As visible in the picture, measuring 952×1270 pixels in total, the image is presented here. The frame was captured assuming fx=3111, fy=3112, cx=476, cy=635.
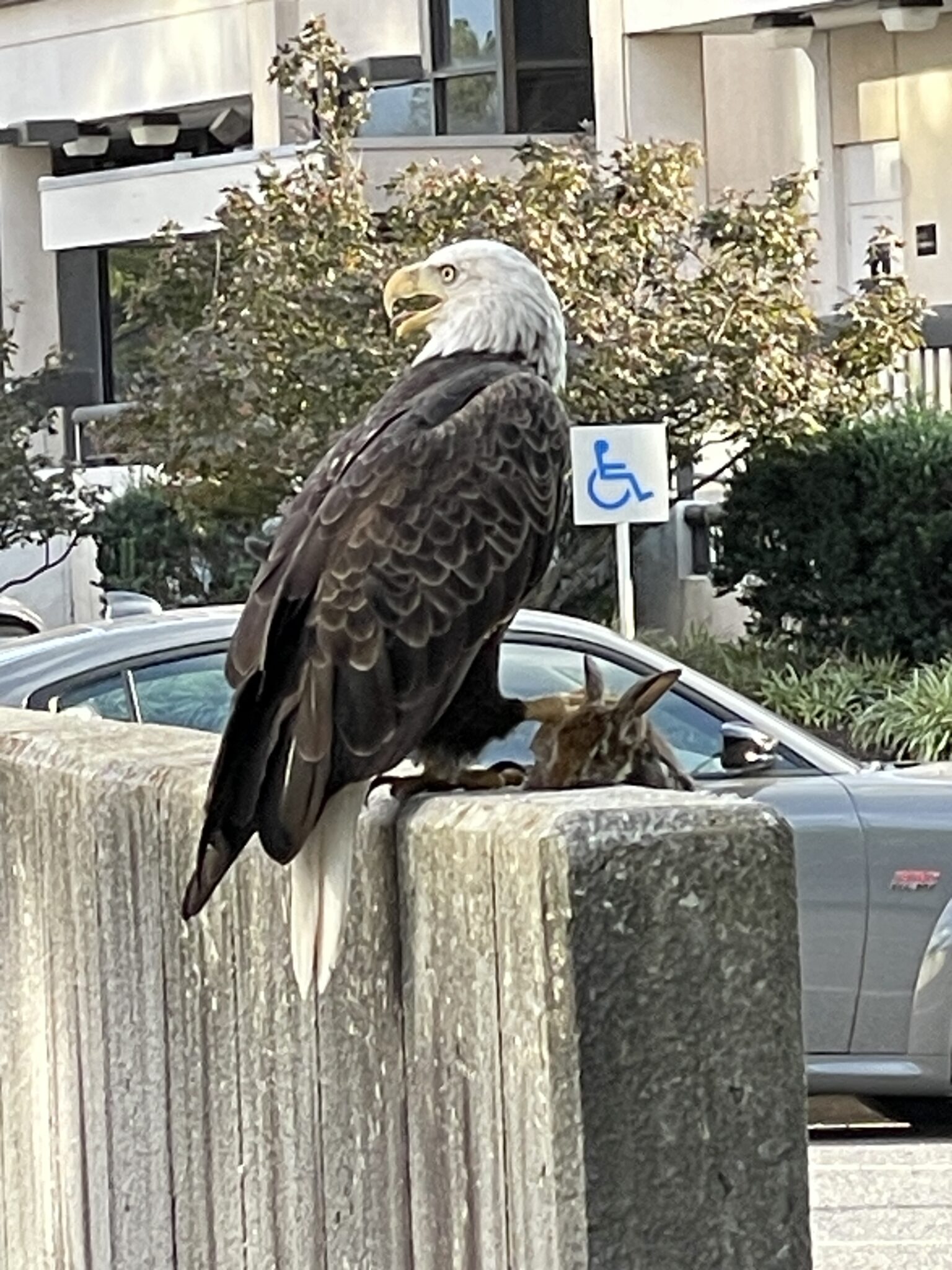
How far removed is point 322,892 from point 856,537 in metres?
17.4

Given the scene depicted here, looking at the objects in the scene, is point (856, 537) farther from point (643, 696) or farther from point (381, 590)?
point (643, 696)

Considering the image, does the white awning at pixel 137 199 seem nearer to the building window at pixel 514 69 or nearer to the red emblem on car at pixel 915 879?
the building window at pixel 514 69

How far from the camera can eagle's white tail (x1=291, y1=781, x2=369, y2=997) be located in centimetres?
366

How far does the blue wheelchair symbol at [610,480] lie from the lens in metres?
17.1

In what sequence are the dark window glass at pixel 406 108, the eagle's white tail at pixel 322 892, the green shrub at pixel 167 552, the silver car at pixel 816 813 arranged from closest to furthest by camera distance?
1. the eagle's white tail at pixel 322 892
2. the silver car at pixel 816 813
3. the green shrub at pixel 167 552
4. the dark window glass at pixel 406 108

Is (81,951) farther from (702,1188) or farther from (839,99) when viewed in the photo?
(839,99)

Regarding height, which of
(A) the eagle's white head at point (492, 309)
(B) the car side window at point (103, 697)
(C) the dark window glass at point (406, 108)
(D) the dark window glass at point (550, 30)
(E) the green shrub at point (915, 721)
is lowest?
(E) the green shrub at point (915, 721)

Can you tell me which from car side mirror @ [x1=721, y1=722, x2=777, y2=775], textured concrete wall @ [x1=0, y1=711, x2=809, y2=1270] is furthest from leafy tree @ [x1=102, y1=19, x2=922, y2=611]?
textured concrete wall @ [x1=0, y1=711, x2=809, y2=1270]

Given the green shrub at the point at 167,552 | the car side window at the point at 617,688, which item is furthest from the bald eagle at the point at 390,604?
the green shrub at the point at 167,552

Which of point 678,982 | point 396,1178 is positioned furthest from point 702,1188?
point 396,1178

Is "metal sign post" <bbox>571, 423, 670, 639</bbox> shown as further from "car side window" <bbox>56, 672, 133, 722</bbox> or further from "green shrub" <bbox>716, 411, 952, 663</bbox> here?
"car side window" <bbox>56, 672, 133, 722</bbox>

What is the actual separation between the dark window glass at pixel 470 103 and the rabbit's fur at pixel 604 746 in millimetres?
24723

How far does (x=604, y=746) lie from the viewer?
4074 millimetres

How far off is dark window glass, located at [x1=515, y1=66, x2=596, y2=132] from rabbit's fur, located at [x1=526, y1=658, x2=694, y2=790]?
963 inches
